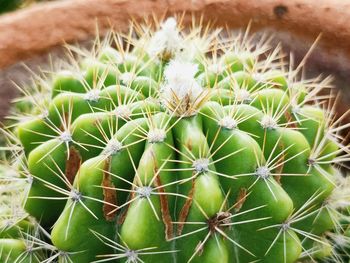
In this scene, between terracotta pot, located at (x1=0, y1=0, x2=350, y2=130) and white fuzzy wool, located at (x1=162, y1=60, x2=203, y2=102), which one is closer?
white fuzzy wool, located at (x1=162, y1=60, x2=203, y2=102)

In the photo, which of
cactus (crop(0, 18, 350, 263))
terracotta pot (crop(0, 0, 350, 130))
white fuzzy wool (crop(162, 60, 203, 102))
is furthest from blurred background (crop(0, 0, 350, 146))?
white fuzzy wool (crop(162, 60, 203, 102))

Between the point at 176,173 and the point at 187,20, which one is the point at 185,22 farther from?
the point at 176,173

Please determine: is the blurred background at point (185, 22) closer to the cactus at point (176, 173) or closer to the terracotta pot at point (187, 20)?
the terracotta pot at point (187, 20)

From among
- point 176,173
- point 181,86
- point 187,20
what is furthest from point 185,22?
point 176,173

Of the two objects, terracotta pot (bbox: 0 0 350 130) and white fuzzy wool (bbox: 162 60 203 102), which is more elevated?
white fuzzy wool (bbox: 162 60 203 102)

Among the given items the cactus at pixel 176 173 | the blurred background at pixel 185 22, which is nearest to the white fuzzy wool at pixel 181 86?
the cactus at pixel 176 173

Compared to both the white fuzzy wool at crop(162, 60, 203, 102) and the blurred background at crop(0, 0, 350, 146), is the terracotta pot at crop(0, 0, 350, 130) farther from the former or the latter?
the white fuzzy wool at crop(162, 60, 203, 102)

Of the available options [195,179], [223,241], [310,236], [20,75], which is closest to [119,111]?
[195,179]

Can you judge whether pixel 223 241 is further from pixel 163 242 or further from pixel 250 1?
pixel 250 1
